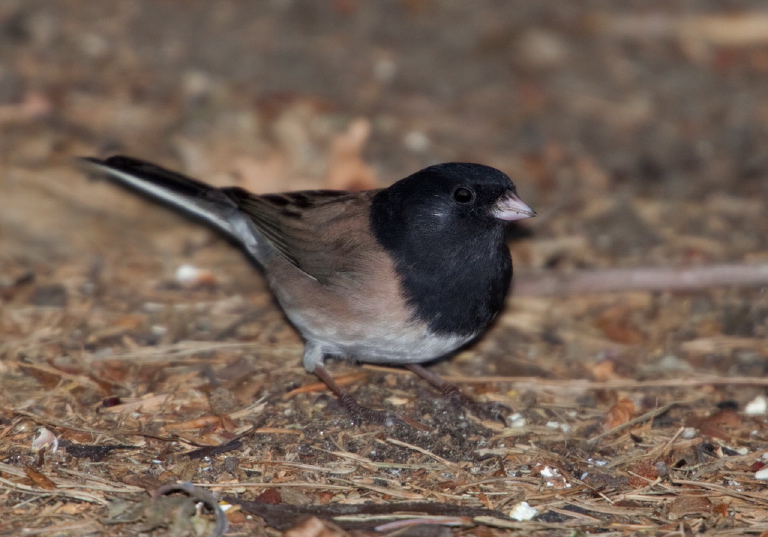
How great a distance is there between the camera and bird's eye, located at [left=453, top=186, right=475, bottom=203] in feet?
10.4

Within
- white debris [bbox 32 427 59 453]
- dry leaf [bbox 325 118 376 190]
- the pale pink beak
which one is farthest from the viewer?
dry leaf [bbox 325 118 376 190]

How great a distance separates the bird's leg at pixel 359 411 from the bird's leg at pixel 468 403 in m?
0.27

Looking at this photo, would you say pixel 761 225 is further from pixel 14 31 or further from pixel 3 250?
pixel 14 31

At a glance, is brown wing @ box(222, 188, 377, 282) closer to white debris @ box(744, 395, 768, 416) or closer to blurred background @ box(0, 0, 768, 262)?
blurred background @ box(0, 0, 768, 262)

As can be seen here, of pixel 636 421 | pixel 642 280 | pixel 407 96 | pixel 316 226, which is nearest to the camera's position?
pixel 636 421

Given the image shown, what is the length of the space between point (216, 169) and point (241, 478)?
87.9 inches

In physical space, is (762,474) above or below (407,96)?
below

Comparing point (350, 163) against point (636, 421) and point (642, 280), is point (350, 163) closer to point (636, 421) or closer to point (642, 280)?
point (642, 280)

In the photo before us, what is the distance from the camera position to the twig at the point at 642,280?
13.1ft

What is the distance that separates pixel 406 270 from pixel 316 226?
543 mm

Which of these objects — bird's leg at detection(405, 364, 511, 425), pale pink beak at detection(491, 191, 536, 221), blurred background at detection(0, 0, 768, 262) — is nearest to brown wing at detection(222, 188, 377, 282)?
pale pink beak at detection(491, 191, 536, 221)

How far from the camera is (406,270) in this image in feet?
10.4

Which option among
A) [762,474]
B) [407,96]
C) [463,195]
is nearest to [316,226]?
[463,195]

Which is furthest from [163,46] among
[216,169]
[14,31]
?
[216,169]
